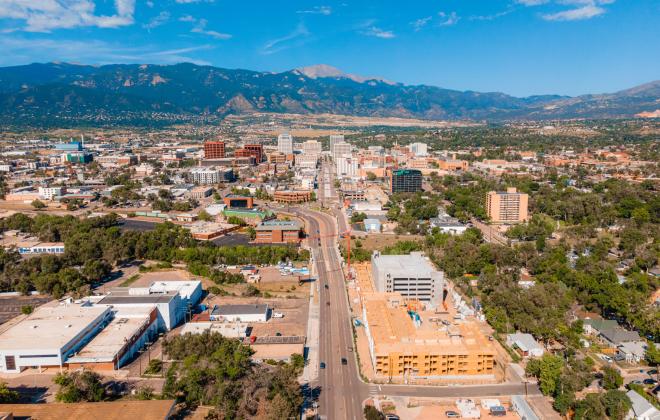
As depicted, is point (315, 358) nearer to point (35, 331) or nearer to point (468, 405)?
point (468, 405)

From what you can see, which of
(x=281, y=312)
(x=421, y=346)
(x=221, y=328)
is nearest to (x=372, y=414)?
(x=421, y=346)

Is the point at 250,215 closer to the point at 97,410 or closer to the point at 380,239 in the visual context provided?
the point at 380,239

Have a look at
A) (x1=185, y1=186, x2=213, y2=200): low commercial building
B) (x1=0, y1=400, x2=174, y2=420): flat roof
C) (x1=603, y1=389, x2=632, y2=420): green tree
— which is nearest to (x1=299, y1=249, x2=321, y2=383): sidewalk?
(x1=0, y1=400, x2=174, y2=420): flat roof

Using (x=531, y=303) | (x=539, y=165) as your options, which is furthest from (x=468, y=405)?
(x=539, y=165)

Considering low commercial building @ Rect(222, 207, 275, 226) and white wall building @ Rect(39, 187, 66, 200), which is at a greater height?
white wall building @ Rect(39, 187, 66, 200)

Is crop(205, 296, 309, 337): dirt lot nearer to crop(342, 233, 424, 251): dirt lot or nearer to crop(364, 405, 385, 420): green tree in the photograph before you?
crop(364, 405, 385, 420): green tree
